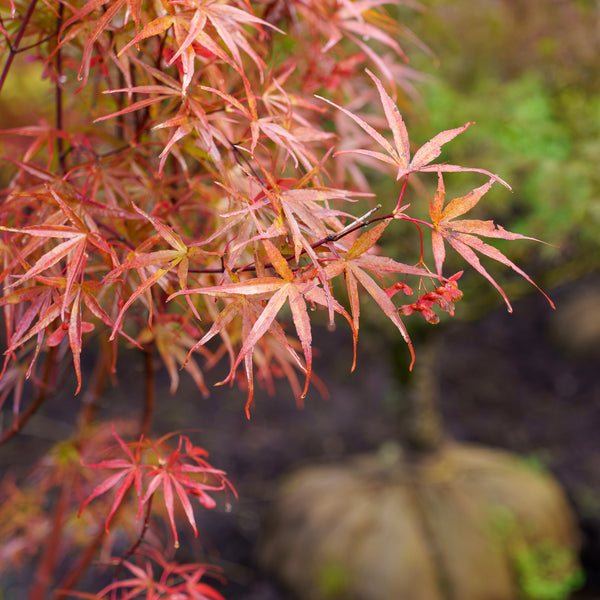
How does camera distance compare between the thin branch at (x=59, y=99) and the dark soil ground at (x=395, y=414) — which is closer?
the thin branch at (x=59, y=99)

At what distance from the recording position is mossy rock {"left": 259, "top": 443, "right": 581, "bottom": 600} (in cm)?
192

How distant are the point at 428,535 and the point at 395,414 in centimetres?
73

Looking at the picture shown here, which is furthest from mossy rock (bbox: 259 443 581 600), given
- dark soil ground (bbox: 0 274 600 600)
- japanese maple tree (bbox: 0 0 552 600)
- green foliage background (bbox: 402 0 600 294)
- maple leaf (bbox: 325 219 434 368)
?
maple leaf (bbox: 325 219 434 368)

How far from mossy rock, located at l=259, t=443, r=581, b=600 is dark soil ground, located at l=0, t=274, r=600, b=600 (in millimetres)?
215

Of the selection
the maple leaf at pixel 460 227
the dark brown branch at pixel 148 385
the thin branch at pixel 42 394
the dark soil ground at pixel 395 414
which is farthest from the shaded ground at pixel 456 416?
the maple leaf at pixel 460 227

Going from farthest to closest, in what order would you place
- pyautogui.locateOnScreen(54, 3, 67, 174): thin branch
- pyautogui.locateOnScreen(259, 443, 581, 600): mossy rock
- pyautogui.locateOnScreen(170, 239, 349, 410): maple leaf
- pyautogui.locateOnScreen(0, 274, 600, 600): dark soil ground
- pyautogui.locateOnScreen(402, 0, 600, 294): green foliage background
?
pyautogui.locateOnScreen(0, 274, 600, 600): dark soil ground, pyautogui.locateOnScreen(259, 443, 581, 600): mossy rock, pyautogui.locateOnScreen(402, 0, 600, 294): green foliage background, pyautogui.locateOnScreen(54, 3, 67, 174): thin branch, pyautogui.locateOnScreen(170, 239, 349, 410): maple leaf

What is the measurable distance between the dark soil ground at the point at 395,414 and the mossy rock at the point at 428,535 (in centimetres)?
21

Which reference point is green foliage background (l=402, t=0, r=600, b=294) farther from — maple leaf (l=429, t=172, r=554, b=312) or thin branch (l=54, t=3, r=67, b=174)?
maple leaf (l=429, t=172, r=554, b=312)

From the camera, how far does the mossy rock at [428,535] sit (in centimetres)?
192

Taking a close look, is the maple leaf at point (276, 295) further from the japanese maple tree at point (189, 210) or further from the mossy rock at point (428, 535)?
the mossy rock at point (428, 535)

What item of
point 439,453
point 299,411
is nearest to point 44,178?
point 439,453

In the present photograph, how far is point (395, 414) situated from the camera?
2654 millimetres

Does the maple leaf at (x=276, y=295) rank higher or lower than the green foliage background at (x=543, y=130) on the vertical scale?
higher

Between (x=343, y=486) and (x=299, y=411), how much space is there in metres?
1.26
